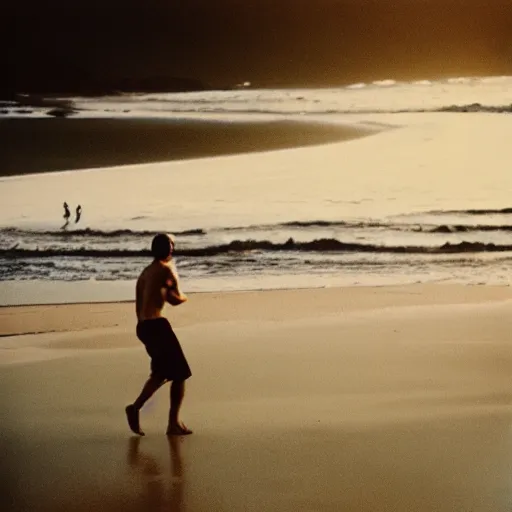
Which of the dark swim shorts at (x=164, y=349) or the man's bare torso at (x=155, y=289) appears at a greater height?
the man's bare torso at (x=155, y=289)

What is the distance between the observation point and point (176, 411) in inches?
116

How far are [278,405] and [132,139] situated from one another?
1308 millimetres

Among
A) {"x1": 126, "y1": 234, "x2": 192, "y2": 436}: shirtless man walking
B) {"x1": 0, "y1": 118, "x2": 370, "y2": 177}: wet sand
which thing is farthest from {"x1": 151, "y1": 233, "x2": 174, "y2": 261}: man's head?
{"x1": 0, "y1": 118, "x2": 370, "y2": 177}: wet sand

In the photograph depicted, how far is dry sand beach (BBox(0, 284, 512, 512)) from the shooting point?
261cm

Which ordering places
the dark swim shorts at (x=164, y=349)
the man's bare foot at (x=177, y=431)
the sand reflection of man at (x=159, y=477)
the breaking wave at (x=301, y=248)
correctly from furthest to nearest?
the breaking wave at (x=301, y=248) < the man's bare foot at (x=177, y=431) < the dark swim shorts at (x=164, y=349) < the sand reflection of man at (x=159, y=477)

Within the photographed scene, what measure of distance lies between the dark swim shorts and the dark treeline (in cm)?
126

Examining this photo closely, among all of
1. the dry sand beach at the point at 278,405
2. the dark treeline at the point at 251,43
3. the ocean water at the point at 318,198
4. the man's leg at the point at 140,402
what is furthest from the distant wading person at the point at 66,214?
the man's leg at the point at 140,402

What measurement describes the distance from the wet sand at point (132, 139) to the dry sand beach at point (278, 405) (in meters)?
0.61

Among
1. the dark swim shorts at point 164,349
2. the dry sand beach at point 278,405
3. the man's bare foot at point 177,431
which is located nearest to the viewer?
the dry sand beach at point 278,405

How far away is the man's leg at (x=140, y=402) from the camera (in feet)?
9.41

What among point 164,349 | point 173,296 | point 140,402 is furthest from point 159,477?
point 173,296

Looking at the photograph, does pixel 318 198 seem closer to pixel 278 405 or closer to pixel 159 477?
pixel 278 405

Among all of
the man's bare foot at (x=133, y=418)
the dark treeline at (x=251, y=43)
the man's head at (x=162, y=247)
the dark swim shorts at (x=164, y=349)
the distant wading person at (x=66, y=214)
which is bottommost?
the man's bare foot at (x=133, y=418)

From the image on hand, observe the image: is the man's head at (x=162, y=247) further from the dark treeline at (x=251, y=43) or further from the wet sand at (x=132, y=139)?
the dark treeline at (x=251, y=43)
